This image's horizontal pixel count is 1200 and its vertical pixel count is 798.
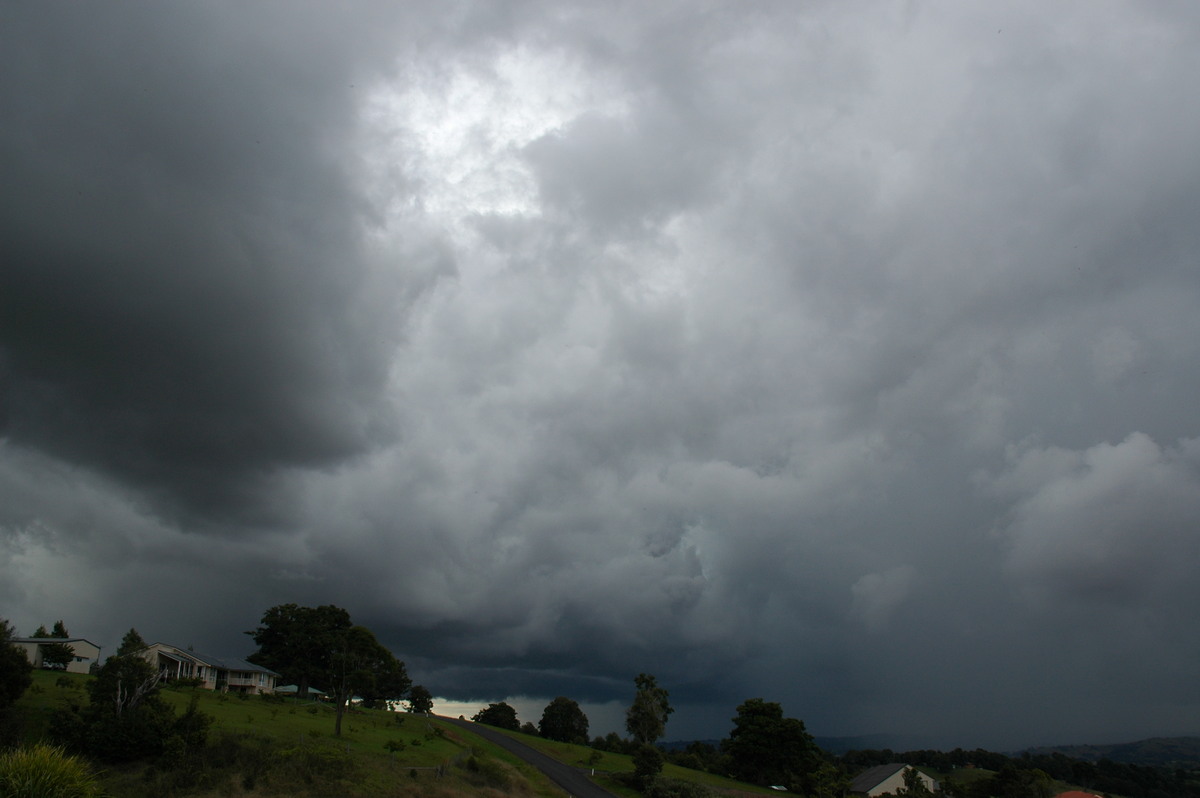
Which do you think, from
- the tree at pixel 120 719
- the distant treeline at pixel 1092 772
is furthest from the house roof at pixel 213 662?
the distant treeline at pixel 1092 772

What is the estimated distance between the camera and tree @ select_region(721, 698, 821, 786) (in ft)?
289

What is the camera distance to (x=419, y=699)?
126 m

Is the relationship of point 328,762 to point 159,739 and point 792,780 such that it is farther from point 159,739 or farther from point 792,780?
point 792,780

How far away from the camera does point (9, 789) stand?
1675 cm

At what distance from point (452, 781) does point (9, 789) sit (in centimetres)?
3510

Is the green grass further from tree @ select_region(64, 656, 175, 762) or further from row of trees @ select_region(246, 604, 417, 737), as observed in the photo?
tree @ select_region(64, 656, 175, 762)

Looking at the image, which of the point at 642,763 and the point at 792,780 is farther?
the point at 792,780

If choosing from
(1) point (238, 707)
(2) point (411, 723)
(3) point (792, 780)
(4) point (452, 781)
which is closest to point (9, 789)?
(4) point (452, 781)

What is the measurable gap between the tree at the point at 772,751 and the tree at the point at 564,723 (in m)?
44.6

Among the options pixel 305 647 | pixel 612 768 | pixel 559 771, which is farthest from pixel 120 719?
pixel 305 647

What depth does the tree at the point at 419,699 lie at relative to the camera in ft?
413

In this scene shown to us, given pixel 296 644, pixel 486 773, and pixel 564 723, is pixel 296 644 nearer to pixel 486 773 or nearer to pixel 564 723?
pixel 564 723

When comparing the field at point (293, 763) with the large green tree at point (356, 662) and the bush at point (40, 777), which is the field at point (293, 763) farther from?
the bush at point (40, 777)

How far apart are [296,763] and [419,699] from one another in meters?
91.7
